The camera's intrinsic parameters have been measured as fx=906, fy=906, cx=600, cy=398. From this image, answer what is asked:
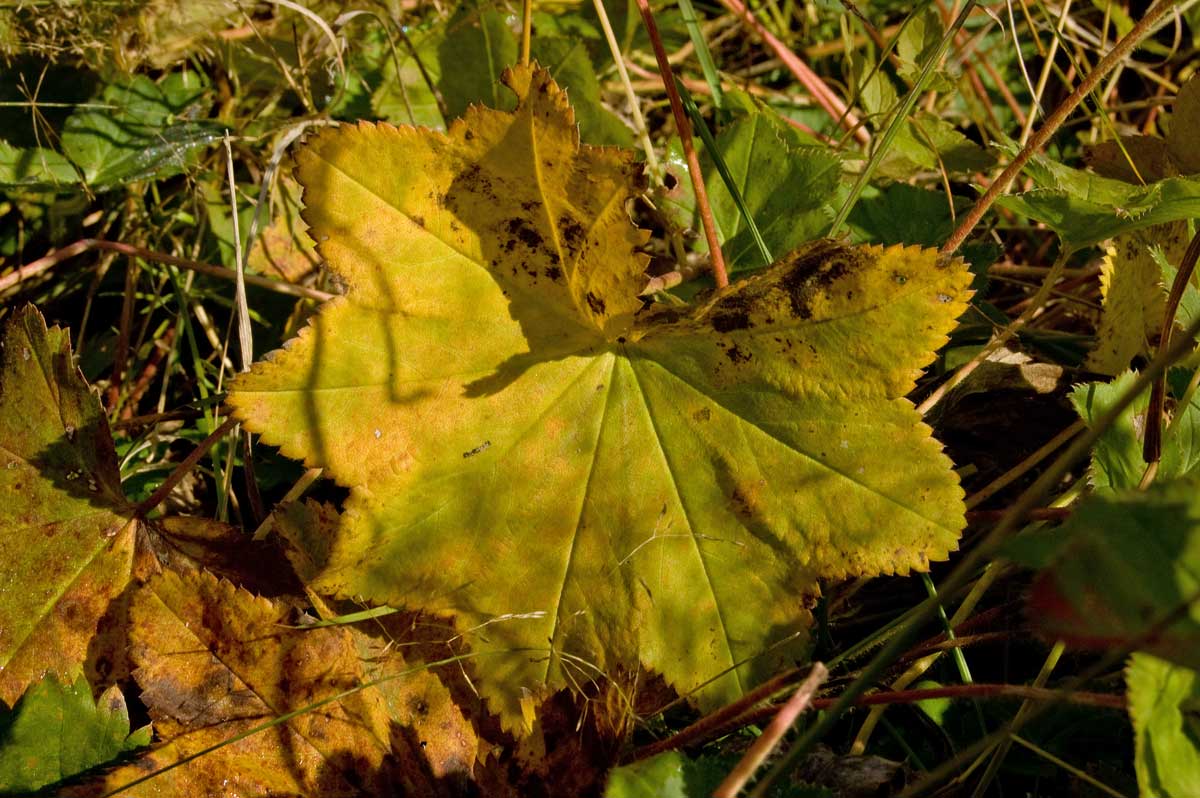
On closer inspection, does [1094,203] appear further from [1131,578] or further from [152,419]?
[152,419]

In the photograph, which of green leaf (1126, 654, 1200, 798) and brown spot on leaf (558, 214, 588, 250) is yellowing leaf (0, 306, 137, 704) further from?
green leaf (1126, 654, 1200, 798)

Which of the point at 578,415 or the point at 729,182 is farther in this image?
the point at 729,182

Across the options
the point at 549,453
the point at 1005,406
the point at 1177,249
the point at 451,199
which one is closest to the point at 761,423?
the point at 549,453

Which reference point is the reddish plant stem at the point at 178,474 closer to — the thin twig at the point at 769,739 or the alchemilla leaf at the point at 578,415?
the alchemilla leaf at the point at 578,415

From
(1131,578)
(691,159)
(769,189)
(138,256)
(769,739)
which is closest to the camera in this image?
(1131,578)

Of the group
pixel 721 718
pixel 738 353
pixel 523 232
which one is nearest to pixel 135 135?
pixel 523 232

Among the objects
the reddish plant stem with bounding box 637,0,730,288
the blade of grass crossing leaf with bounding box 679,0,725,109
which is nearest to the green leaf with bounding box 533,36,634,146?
the blade of grass crossing leaf with bounding box 679,0,725,109
